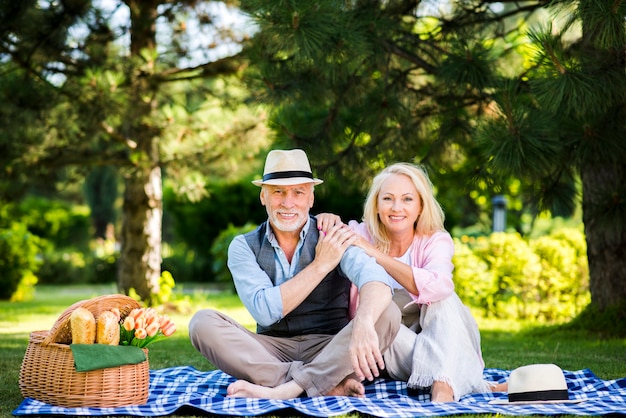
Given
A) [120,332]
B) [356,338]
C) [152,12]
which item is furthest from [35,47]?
[356,338]

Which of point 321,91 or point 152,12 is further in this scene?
point 152,12

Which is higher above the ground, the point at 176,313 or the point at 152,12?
the point at 152,12

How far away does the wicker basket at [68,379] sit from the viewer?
3137 mm

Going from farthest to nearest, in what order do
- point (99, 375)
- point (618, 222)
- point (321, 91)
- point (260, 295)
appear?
point (321, 91) → point (618, 222) → point (260, 295) → point (99, 375)

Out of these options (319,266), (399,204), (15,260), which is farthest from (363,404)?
(15,260)

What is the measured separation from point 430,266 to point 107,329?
1.48 m

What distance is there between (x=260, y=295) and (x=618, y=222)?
8.83ft

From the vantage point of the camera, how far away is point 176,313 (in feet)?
27.0

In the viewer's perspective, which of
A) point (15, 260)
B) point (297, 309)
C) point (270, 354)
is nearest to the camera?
point (270, 354)

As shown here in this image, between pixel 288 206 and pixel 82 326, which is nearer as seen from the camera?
pixel 82 326

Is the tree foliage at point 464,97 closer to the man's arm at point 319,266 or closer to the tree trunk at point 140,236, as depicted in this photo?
the man's arm at point 319,266

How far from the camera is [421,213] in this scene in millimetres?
3871

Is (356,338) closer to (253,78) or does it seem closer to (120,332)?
(120,332)

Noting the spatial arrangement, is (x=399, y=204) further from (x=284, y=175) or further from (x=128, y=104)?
(x=128, y=104)
